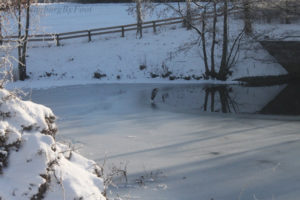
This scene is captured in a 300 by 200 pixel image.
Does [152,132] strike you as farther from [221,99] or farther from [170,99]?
[221,99]

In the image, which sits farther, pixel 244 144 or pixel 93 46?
pixel 93 46

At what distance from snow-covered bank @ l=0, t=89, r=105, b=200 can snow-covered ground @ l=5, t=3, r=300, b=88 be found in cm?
1866

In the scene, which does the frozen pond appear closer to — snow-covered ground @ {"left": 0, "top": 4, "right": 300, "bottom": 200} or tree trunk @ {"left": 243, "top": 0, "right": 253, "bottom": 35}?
snow-covered ground @ {"left": 0, "top": 4, "right": 300, "bottom": 200}

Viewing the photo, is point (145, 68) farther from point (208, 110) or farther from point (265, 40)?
point (208, 110)

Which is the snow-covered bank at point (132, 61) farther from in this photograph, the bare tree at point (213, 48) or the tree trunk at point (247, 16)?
the tree trunk at point (247, 16)

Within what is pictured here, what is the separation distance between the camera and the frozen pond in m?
7.05

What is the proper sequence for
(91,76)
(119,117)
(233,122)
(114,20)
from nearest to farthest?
(233,122)
(119,117)
(91,76)
(114,20)

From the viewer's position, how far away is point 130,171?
782 cm

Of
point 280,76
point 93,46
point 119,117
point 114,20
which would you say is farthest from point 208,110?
point 114,20

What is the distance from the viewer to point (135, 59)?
84.0ft

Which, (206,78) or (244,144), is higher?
(206,78)

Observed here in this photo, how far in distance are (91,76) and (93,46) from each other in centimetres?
438

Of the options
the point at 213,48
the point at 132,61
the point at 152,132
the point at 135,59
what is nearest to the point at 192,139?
the point at 152,132

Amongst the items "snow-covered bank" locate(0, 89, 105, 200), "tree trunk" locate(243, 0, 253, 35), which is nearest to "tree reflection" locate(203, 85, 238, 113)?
"tree trunk" locate(243, 0, 253, 35)
